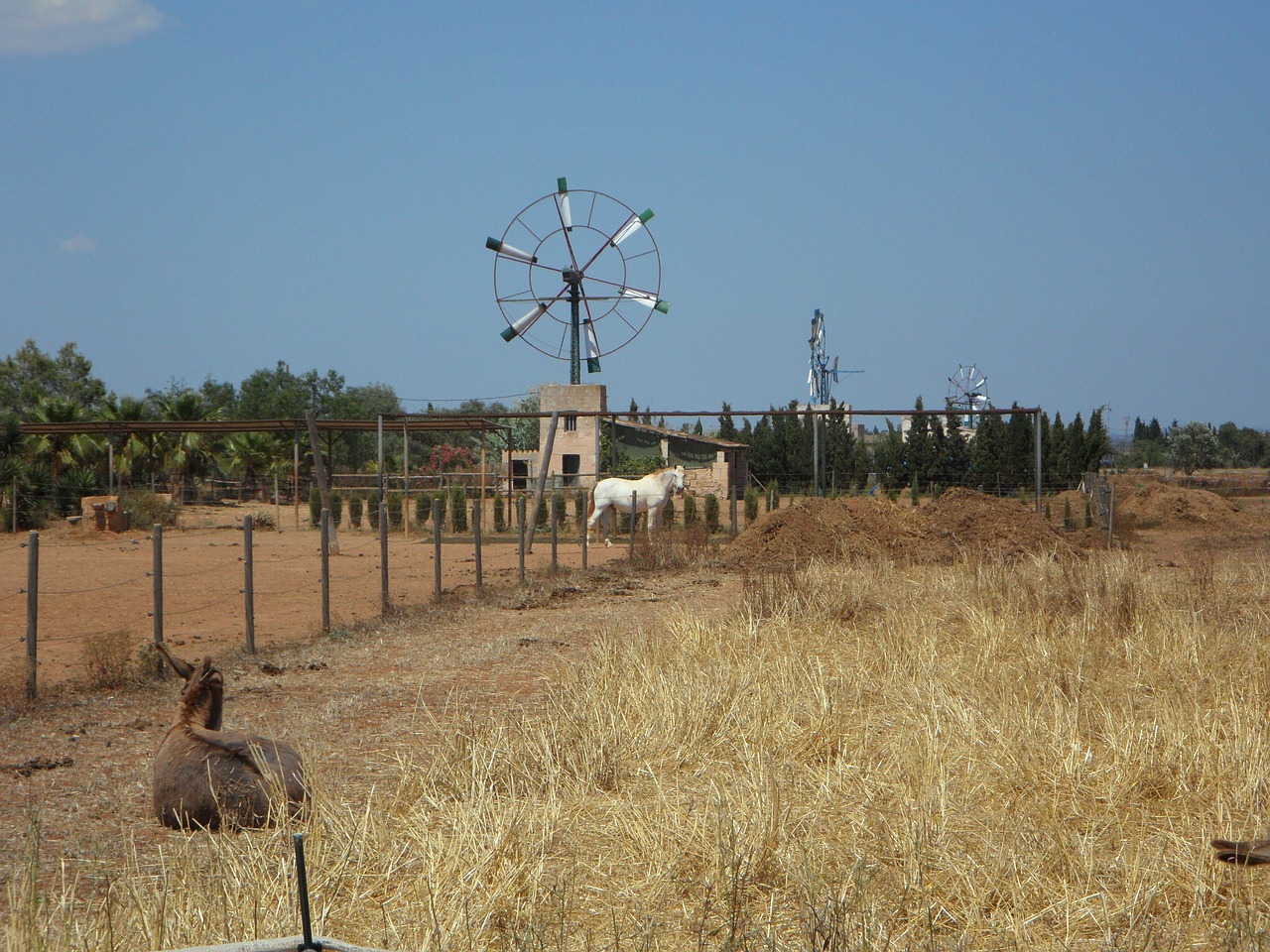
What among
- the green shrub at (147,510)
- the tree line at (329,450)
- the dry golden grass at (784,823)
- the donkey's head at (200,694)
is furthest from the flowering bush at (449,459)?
the donkey's head at (200,694)

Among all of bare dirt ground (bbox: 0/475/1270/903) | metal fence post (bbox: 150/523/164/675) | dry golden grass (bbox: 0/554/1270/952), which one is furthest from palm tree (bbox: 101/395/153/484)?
dry golden grass (bbox: 0/554/1270/952)

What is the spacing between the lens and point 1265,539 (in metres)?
24.1

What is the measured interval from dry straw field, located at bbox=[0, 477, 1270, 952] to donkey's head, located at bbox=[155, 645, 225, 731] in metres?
0.53

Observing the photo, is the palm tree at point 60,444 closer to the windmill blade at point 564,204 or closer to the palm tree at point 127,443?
the palm tree at point 127,443

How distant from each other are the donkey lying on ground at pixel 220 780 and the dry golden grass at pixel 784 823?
21cm

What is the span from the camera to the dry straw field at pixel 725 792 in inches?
Answer: 171

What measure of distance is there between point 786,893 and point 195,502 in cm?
3914

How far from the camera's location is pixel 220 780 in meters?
5.72

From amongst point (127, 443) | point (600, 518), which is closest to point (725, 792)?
point (600, 518)

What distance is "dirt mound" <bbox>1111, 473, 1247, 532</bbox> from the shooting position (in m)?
29.3

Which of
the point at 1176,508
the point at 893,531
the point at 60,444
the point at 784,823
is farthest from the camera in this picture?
the point at 60,444

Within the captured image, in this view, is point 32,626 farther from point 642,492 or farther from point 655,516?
point 642,492

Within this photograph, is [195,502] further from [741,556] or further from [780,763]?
[780,763]

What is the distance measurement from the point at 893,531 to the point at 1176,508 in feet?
45.7
